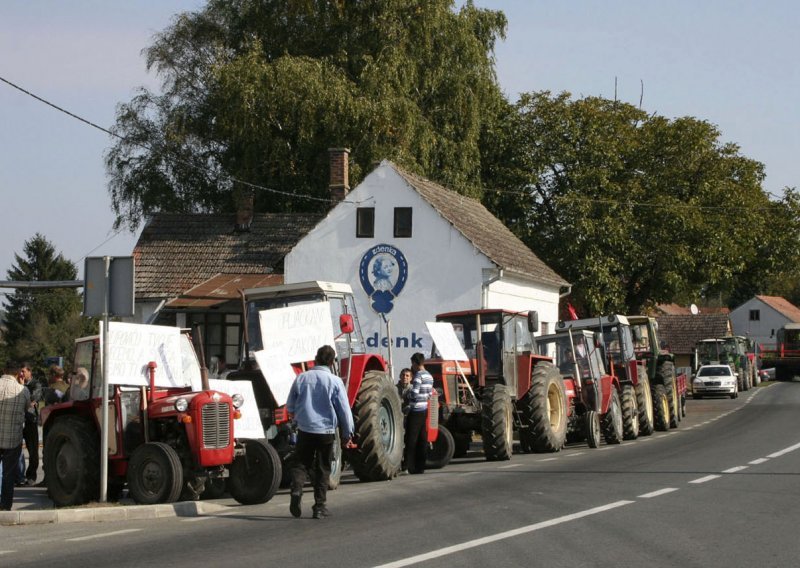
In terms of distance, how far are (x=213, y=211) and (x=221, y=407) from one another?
106 ft

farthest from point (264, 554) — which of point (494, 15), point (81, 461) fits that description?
point (494, 15)

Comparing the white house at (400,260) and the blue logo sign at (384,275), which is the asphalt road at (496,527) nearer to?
the white house at (400,260)

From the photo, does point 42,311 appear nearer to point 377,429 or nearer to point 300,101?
point 300,101

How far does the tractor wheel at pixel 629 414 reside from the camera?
26297 millimetres

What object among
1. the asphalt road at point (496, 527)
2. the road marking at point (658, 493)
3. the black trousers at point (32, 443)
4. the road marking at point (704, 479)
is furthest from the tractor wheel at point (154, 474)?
the road marking at point (704, 479)

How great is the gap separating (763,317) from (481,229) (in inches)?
3865

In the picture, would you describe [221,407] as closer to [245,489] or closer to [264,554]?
[245,489]

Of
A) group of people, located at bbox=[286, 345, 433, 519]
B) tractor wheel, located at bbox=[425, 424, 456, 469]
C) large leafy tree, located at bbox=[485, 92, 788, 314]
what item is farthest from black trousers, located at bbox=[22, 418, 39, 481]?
large leafy tree, located at bbox=[485, 92, 788, 314]

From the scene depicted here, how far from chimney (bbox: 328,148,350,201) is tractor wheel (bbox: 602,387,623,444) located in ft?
46.6

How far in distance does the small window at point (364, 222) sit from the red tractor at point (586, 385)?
11269 millimetres

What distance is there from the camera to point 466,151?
4481 centimetres

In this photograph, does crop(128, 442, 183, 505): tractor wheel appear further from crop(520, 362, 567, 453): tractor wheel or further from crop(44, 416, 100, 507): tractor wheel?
crop(520, 362, 567, 453): tractor wheel

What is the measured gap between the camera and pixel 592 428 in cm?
2364

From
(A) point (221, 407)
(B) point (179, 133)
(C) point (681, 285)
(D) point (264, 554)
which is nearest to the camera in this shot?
(D) point (264, 554)
